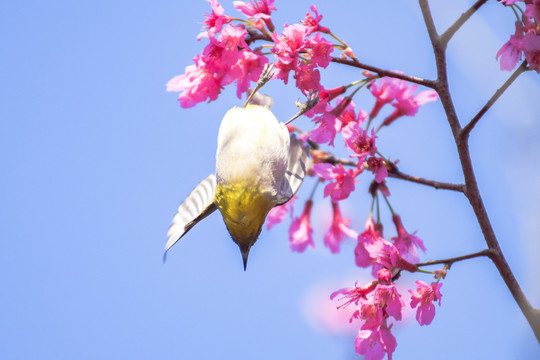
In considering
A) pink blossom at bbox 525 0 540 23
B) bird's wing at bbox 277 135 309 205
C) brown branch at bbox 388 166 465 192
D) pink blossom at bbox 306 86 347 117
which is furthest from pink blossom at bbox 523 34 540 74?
bird's wing at bbox 277 135 309 205

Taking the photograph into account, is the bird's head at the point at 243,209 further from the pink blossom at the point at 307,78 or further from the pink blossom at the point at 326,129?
the pink blossom at the point at 307,78

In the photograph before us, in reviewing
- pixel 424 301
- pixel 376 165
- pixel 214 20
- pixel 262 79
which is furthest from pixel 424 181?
pixel 214 20

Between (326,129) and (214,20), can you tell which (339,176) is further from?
(214,20)

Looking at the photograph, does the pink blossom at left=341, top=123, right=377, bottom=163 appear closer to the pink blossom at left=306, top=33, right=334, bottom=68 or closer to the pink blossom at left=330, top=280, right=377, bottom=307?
the pink blossom at left=306, top=33, right=334, bottom=68

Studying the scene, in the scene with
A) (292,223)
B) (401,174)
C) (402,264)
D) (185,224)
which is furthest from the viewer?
(292,223)

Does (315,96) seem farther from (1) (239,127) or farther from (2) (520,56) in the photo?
(2) (520,56)

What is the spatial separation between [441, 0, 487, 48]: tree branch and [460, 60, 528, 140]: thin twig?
34cm

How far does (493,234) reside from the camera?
290 cm

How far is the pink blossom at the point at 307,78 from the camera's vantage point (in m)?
3.22

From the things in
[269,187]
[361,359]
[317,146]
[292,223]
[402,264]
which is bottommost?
[361,359]

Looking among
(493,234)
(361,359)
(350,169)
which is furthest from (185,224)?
(493,234)

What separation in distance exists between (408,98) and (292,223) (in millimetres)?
1312

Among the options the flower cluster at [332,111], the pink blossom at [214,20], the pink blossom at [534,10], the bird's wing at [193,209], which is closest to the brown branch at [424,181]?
the flower cluster at [332,111]

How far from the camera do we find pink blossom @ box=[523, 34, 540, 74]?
279 cm
